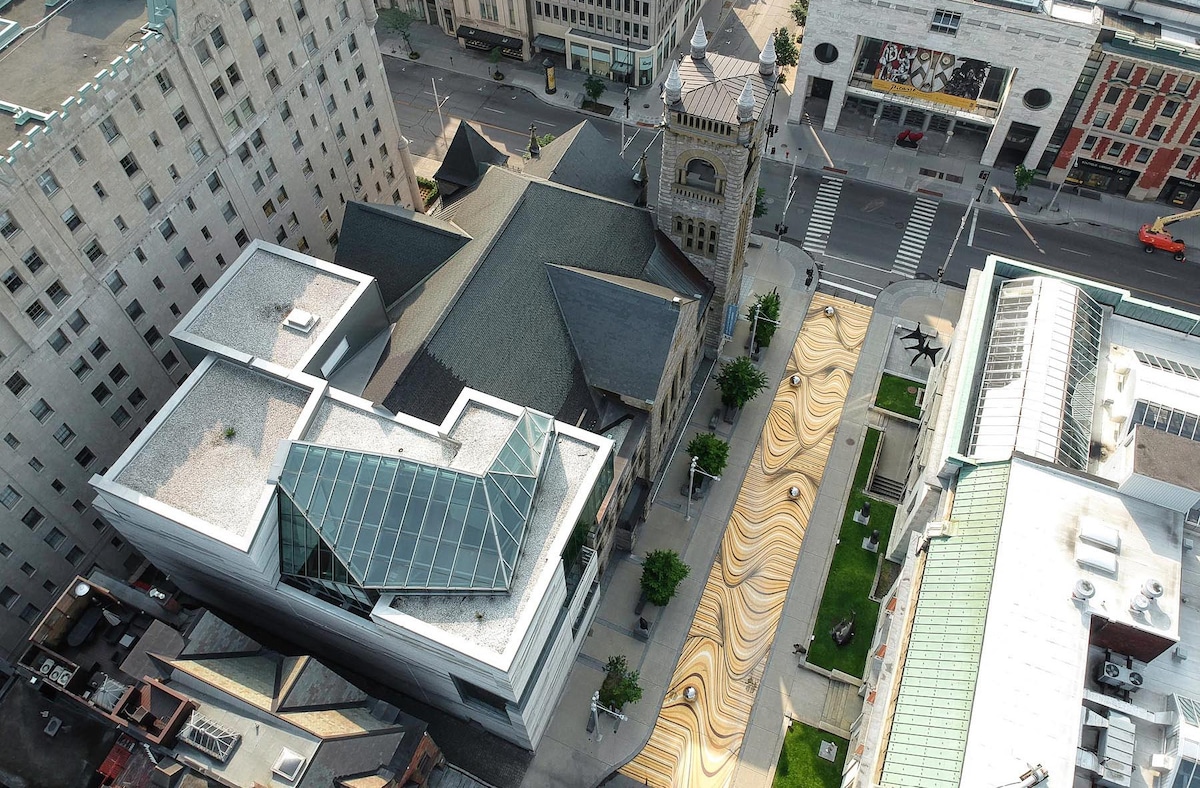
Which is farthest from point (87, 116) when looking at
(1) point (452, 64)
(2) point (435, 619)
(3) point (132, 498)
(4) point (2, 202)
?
(1) point (452, 64)

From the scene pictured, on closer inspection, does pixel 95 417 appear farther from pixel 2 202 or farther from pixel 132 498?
pixel 2 202

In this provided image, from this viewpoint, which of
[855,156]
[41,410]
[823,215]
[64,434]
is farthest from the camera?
[855,156]

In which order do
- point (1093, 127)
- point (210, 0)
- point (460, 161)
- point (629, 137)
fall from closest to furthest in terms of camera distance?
point (210, 0) < point (460, 161) < point (1093, 127) < point (629, 137)

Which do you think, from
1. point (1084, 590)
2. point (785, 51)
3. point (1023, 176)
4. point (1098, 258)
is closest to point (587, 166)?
point (785, 51)

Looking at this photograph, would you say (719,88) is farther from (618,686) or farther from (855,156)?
(855,156)

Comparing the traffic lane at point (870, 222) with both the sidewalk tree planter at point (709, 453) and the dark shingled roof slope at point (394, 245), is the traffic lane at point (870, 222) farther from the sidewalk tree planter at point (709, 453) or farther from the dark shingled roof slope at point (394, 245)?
the dark shingled roof slope at point (394, 245)

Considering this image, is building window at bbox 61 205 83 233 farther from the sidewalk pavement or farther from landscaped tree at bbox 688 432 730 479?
the sidewalk pavement
